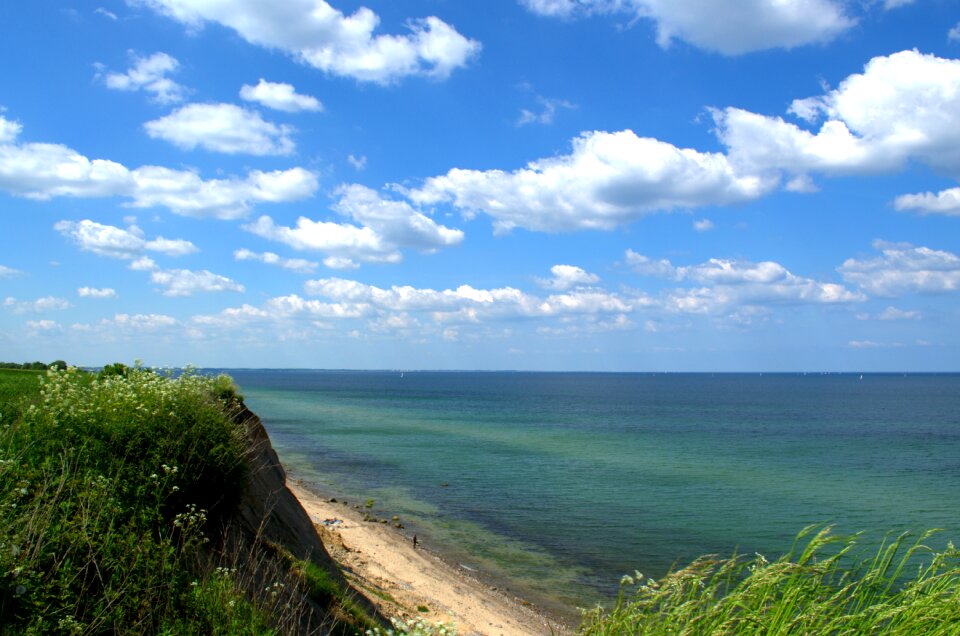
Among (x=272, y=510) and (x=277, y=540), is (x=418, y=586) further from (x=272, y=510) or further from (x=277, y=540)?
(x=272, y=510)

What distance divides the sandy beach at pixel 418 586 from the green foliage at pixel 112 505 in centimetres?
699

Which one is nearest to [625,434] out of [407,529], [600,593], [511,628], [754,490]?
[754,490]

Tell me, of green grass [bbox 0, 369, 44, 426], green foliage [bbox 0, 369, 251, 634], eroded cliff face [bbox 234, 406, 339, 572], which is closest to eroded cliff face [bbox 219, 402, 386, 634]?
eroded cliff face [bbox 234, 406, 339, 572]

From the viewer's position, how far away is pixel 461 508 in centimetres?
3272

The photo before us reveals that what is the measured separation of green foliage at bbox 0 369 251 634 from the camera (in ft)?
18.5

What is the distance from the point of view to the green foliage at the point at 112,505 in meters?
5.62

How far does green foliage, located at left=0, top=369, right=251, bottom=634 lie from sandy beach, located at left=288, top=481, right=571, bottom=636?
699 cm

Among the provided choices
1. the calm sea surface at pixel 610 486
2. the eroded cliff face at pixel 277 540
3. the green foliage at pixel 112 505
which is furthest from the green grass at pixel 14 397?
the calm sea surface at pixel 610 486

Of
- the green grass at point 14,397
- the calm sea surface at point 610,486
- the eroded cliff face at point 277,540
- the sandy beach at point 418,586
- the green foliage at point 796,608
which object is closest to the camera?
the green foliage at point 796,608

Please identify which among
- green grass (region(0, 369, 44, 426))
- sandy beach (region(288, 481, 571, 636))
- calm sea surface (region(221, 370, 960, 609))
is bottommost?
calm sea surface (region(221, 370, 960, 609))

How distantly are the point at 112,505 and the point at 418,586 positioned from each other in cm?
1395

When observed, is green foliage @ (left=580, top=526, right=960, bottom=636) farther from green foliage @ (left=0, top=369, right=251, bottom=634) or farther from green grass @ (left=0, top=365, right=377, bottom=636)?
green foliage @ (left=0, top=369, right=251, bottom=634)

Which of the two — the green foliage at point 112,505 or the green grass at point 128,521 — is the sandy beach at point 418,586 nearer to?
the green grass at point 128,521

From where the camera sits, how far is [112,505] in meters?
6.89
